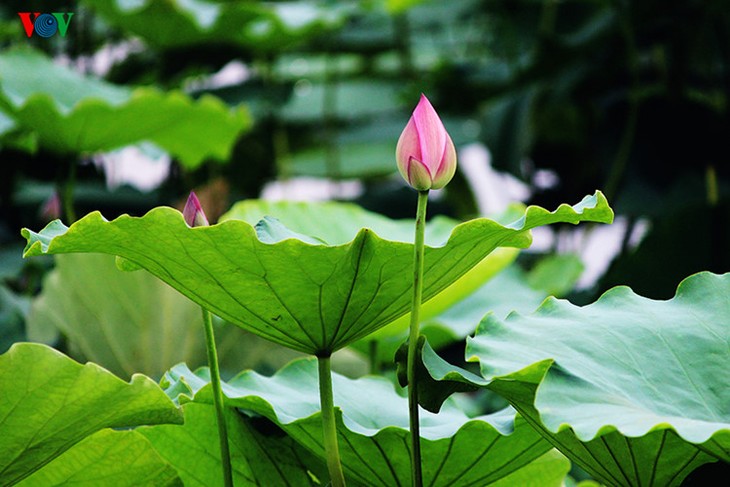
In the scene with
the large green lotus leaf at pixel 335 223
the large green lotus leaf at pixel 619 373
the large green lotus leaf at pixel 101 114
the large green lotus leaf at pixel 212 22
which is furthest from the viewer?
the large green lotus leaf at pixel 212 22

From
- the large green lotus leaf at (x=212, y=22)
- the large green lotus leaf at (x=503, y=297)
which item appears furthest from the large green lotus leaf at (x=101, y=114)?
the large green lotus leaf at (x=503, y=297)

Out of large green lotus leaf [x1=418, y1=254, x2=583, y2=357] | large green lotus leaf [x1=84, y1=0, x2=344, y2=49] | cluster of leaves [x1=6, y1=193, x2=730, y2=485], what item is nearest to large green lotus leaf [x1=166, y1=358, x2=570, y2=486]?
cluster of leaves [x1=6, y1=193, x2=730, y2=485]

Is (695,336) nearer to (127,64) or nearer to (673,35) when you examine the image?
(673,35)

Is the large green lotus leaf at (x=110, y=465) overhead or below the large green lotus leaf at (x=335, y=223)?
overhead

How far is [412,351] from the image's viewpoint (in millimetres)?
540

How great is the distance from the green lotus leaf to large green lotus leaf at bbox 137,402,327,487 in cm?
10

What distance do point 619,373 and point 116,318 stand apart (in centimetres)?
77

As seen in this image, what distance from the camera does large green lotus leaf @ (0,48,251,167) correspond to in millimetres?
1228

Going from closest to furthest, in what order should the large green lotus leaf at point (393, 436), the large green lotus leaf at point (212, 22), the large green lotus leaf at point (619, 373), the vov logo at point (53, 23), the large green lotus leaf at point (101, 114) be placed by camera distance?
the large green lotus leaf at point (619, 373), the large green lotus leaf at point (393, 436), the vov logo at point (53, 23), the large green lotus leaf at point (101, 114), the large green lotus leaf at point (212, 22)

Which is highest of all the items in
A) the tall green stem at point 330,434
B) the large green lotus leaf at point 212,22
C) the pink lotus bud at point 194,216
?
the pink lotus bud at point 194,216

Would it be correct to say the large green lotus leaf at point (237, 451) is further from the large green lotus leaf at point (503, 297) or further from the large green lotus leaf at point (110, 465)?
the large green lotus leaf at point (503, 297)

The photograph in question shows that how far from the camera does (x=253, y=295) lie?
57 cm

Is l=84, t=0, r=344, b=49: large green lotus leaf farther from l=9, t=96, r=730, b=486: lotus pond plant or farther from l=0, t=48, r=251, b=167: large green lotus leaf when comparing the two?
l=9, t=96, r=730, b=486: lotus pond plant

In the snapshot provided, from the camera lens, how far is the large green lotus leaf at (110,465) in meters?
0.61
